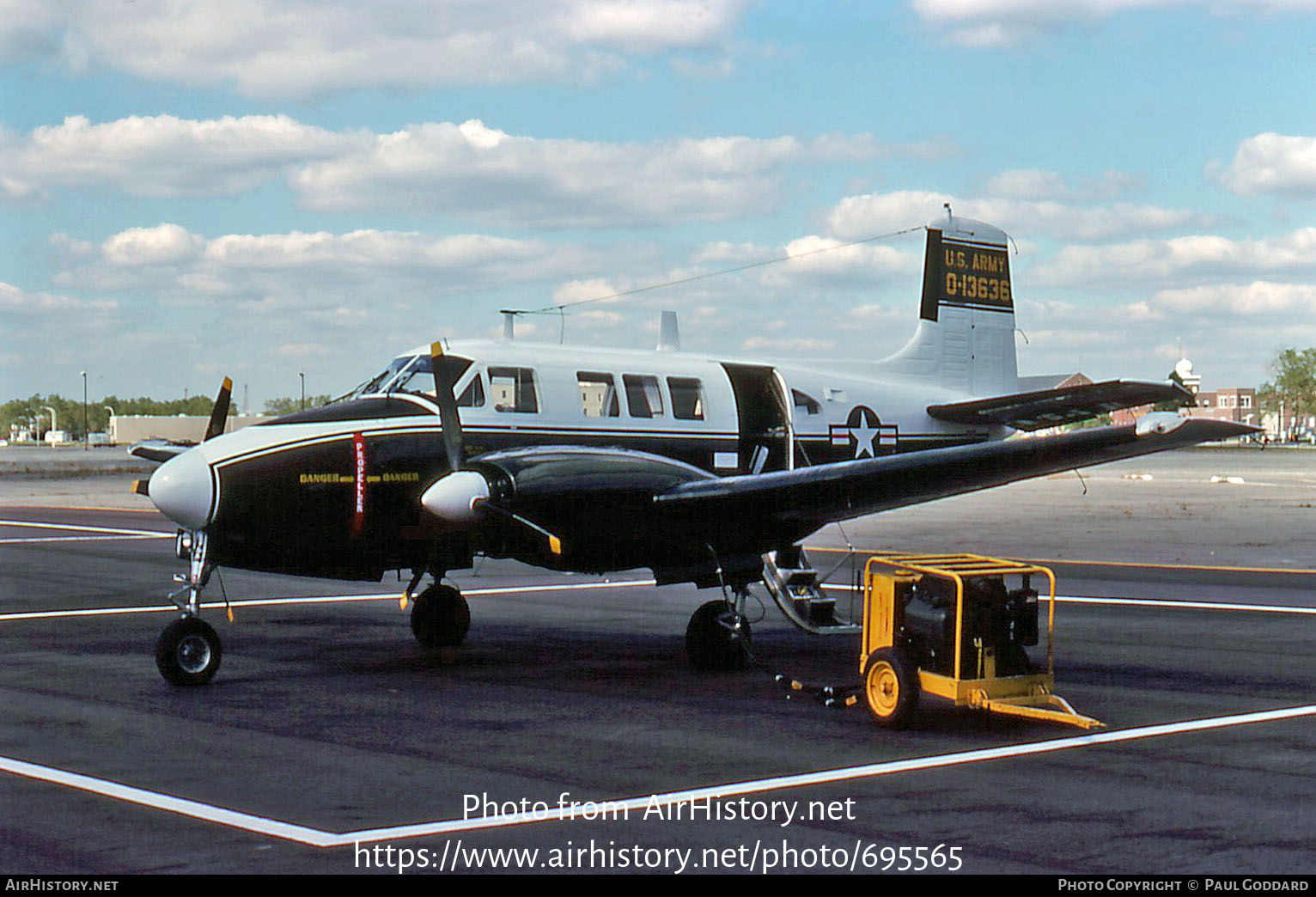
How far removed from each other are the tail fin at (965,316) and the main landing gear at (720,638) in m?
7.12

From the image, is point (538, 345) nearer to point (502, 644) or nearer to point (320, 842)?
point (502, 644)

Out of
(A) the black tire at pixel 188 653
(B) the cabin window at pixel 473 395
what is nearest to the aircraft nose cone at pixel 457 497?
(B) the cabin window at pixel 473 395

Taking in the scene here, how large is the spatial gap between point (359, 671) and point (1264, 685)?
9.44 metres

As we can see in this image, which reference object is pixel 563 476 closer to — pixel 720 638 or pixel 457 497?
pixel 457 497

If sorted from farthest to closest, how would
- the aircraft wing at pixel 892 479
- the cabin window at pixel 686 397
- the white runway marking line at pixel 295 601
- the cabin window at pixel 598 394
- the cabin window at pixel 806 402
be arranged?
the white runway marking line at pixel 295 601 < the cabin window at pixel 806 402 < the cabin window at pixel 686 397 < the cabin window at pixel 598 394 < the aircraft wing at pixel 892 479

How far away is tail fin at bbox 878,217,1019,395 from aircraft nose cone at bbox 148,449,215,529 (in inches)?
439

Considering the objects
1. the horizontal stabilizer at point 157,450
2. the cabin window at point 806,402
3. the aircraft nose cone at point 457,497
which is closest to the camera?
the aircraft nose cone at point 457,497

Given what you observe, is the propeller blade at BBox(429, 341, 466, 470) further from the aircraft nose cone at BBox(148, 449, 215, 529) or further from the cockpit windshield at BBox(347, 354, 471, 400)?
the aircraft nose cone at BBox(148, 449, 215, 529)

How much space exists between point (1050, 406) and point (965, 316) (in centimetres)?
324

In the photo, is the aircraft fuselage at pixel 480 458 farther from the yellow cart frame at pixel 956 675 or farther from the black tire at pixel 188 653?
the yellow cart frame at pixel 956 675

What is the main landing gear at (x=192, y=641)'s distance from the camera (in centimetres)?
1263

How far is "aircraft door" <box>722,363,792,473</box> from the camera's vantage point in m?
16.9

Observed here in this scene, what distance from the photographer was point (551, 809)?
8.09m
